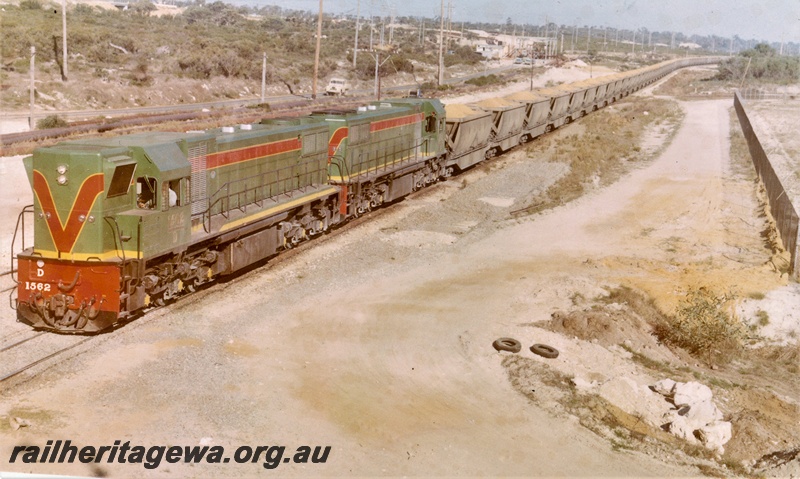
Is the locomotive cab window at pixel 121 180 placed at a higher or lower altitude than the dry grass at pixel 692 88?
lower

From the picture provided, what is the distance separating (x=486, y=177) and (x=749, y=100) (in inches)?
2159

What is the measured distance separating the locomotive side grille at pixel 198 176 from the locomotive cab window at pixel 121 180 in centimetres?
201

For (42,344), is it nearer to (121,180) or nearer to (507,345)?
(121,180)

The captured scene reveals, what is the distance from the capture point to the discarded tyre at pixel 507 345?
14672 millimetres

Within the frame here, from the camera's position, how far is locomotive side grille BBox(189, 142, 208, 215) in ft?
53.9

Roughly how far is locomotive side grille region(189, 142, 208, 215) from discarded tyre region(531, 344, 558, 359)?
7.55 meters

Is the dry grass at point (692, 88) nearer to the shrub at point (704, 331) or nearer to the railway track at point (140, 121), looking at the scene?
the railway track at point (140, 121)

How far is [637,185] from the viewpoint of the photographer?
33906mm

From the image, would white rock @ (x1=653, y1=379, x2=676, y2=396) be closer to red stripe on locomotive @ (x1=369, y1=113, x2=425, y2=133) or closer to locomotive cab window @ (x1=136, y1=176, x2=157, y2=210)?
locomotive cab window @ (x1=136, y1=176, x2=157, y2=210)

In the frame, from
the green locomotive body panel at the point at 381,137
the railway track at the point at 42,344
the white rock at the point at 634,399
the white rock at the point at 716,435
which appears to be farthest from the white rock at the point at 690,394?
the green locomotive body panel at the point at 381,137

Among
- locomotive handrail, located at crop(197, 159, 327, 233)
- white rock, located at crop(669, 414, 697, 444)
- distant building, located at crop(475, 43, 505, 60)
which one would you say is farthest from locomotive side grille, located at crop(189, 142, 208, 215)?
distant building, located at crop(475, 43, 505, 60)

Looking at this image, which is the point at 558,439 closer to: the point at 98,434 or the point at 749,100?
the point at 98,434

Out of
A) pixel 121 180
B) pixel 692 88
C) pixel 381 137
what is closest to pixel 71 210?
pixel 121 180

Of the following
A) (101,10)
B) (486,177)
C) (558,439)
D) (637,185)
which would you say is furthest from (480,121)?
(101,10)
